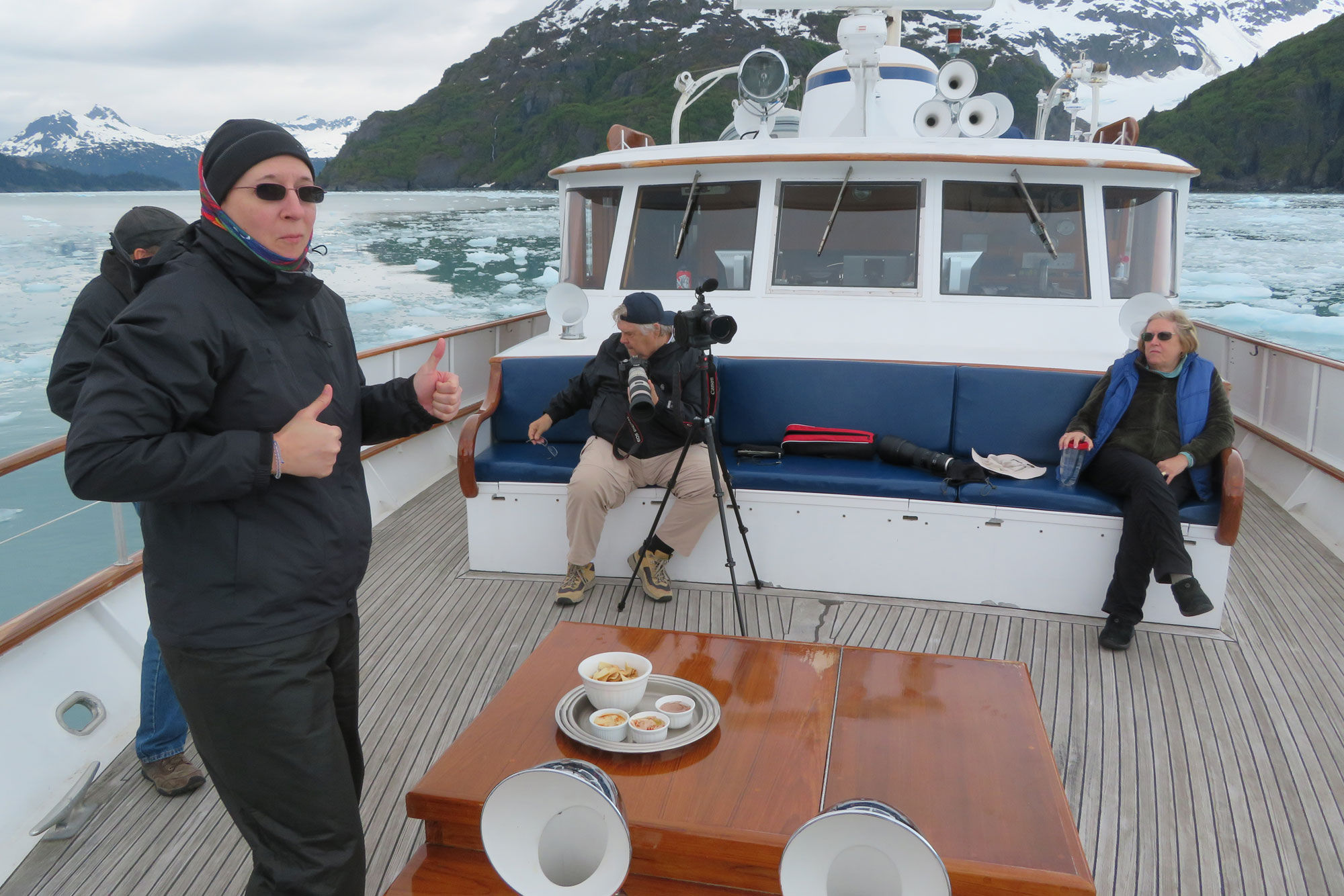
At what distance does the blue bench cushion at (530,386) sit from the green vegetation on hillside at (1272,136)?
5502 centimetres

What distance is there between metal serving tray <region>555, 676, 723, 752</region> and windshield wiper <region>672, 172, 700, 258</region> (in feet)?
9.40

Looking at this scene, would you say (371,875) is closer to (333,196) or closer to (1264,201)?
(1264,201)

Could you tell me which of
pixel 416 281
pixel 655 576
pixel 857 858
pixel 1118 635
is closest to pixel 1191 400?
pixel 1118 635

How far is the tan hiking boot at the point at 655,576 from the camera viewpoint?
11.2 ft

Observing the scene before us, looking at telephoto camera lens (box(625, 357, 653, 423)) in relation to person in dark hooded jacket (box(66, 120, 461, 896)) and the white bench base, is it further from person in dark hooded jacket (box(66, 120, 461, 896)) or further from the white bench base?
person in dark hooded jacket (box(66, 120, 461, 896))

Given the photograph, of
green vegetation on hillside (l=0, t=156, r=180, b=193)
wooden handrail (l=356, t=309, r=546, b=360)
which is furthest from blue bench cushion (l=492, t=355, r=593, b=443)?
green vegetation on hillside (l=0, t=156, r=180, b=193)

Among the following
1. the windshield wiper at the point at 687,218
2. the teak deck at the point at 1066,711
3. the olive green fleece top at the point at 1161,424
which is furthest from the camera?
the windshield wiper at the point at 687,218

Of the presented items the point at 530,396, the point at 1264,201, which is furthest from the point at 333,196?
the point at 530,396

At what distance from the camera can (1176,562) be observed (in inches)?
116

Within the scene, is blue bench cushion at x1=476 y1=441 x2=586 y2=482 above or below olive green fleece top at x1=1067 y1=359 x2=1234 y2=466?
below

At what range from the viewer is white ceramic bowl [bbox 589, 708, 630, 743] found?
164cm

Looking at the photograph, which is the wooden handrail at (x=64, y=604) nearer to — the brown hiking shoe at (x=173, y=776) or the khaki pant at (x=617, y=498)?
the brown hiking shoe at (x=173, y=776)

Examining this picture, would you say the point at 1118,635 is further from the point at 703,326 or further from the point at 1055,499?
the point at 703,326

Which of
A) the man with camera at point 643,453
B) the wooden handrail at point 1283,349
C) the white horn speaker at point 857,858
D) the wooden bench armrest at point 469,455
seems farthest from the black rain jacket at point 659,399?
the wooden handrail at point 1283,349
